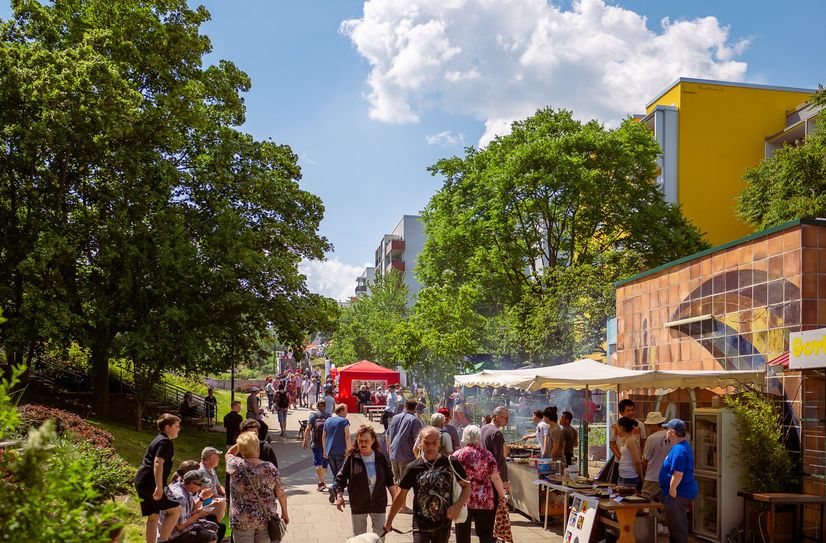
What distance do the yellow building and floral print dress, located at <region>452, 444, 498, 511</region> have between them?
34630 millimetres

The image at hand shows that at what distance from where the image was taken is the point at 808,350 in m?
8.80

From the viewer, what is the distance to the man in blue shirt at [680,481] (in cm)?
862

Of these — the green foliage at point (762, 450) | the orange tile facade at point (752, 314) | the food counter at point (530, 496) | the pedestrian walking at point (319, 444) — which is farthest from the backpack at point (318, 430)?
the green foliage at point (762, 450)

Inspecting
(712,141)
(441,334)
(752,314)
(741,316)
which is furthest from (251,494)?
(712,141)

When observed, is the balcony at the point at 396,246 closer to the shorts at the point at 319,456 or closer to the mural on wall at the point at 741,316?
the shorts at the point at 319,456

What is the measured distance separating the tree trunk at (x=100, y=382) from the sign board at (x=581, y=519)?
16574 mm

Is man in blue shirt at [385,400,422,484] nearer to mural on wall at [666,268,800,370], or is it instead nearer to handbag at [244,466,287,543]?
mural on wall at [666,268,800,370]

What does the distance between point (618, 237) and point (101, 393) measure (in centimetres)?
2077

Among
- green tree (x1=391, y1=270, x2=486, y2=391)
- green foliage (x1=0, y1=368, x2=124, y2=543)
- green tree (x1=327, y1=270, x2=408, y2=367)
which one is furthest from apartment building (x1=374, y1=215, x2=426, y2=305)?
green foliage (x1=0, y1=368, x2=124, y2=543)

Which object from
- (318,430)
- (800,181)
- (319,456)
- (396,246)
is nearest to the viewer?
(318,430)

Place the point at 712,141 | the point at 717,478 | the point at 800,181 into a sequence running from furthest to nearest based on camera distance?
the point at 712,141 → the point at 800,181 → the point at 717,478

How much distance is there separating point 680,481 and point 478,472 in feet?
8.63

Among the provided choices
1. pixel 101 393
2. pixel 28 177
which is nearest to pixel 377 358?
pixel 101 393

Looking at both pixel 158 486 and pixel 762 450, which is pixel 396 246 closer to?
pixel 762 450
